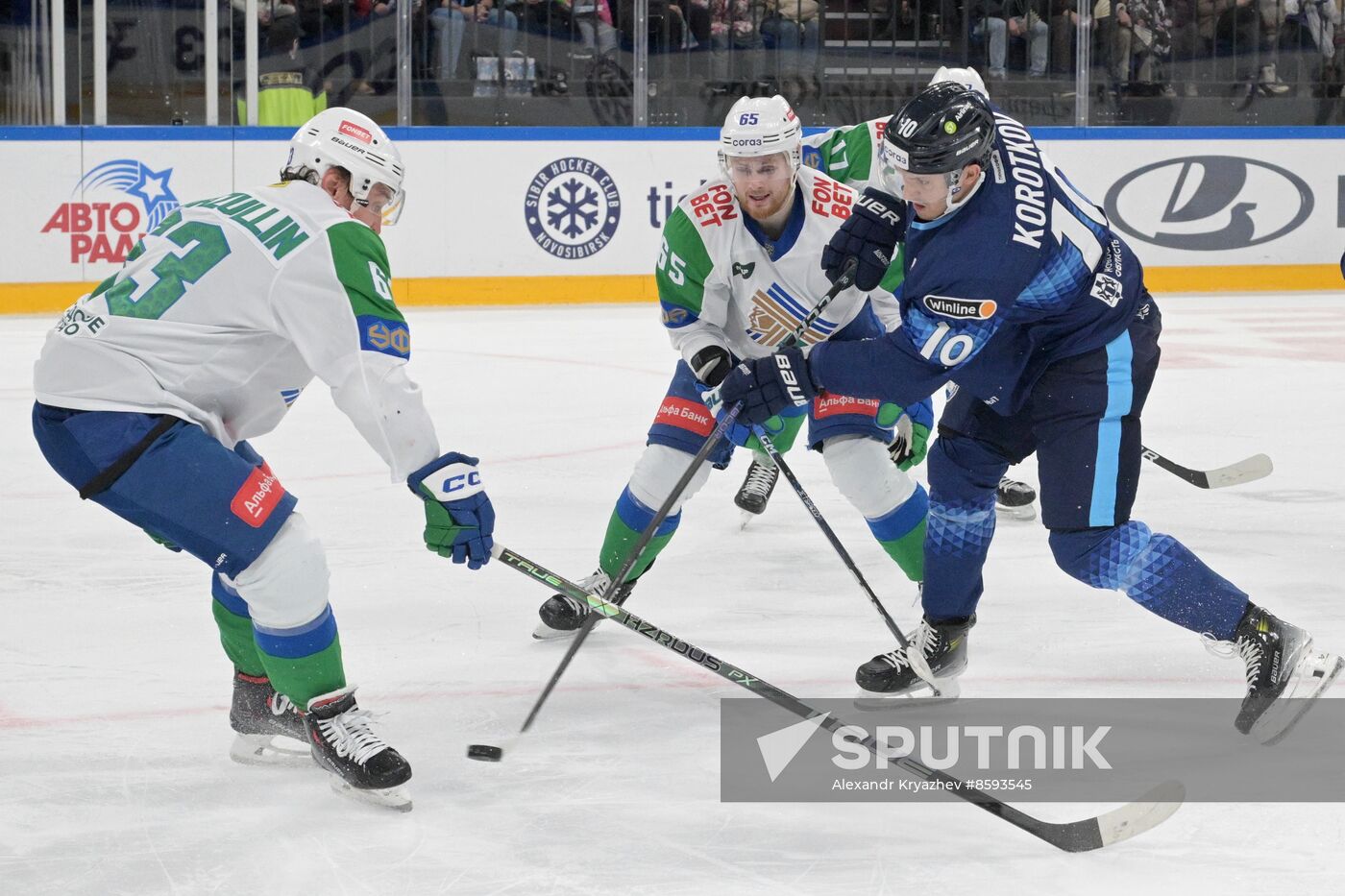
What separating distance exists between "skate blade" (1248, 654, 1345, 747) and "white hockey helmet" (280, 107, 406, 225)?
1.55m

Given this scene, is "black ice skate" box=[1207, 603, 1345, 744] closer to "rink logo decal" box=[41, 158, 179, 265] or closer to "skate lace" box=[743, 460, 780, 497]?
"skate lace" box=[743, 460, 780, 497]

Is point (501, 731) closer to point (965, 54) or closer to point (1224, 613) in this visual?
point (1224, 613)

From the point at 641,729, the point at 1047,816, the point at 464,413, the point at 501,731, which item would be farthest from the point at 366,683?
the point at 464,413

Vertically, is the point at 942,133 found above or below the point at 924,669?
above

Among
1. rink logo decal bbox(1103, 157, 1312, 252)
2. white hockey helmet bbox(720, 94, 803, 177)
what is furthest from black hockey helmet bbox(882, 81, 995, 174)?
rink logo decal bbox(1103, 157, 1312, 252)

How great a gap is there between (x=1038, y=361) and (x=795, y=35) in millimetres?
6972

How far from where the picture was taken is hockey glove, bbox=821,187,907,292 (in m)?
2.94

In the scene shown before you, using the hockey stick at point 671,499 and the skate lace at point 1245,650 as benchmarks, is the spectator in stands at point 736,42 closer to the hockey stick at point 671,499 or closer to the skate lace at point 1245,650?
the hockey stick at point 671,499

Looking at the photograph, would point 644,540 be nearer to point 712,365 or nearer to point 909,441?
point 712,365

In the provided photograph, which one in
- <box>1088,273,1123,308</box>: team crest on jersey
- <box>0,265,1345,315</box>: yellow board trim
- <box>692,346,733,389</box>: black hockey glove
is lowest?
<box>0,265,1345,315</box>: yellow board trim

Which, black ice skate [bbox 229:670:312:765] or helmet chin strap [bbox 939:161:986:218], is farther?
black ice skate [bbox 229:670:312:765]

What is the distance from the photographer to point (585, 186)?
28.8 feet

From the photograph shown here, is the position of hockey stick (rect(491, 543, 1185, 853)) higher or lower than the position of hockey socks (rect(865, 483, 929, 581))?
lower

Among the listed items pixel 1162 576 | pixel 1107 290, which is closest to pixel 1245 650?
pixel 1162 576
